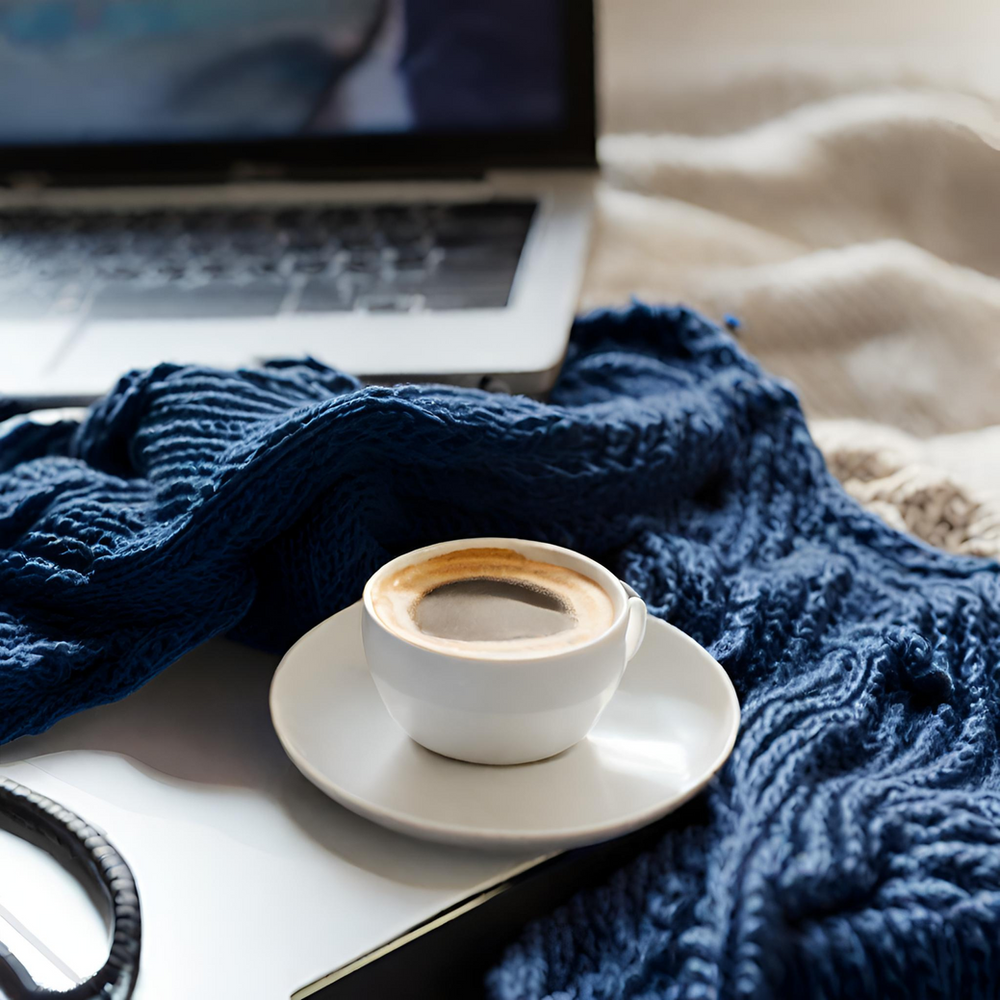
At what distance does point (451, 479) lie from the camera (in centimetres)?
38

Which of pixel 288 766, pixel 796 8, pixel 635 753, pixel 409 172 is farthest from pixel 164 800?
pixel 796 8

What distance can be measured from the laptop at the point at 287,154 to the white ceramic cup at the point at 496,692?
317mm

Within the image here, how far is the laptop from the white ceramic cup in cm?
32

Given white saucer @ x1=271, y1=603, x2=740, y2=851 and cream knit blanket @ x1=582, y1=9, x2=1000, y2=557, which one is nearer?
white saucer @ x1=271, y1=603, x2=740, y2=851

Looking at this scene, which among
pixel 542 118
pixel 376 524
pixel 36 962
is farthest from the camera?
pixel 542 118

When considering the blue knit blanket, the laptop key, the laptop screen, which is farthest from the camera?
the laptop screen

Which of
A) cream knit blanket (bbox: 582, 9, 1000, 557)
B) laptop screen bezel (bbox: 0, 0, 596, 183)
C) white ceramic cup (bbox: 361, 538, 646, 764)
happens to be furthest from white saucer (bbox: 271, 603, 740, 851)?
laptop screen bezel (bbox: 0, 0, 596, 183)

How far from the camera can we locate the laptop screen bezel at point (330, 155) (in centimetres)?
77

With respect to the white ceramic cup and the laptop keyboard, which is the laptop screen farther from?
the white ceramic cup

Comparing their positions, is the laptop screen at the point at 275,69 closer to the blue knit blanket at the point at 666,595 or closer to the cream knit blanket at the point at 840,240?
the cream knit blanket at the point at 840,240

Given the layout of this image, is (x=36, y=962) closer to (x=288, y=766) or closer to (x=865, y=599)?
(x=288, y=766)

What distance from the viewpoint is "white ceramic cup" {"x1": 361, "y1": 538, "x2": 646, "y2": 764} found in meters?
0.28

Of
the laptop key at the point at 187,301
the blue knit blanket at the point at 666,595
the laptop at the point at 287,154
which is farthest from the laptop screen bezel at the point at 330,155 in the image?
the blue knit blanket at the point at 666,595

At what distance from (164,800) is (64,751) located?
48mm
